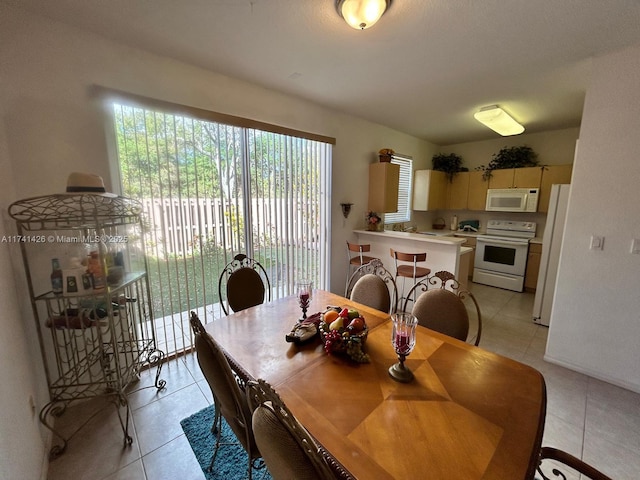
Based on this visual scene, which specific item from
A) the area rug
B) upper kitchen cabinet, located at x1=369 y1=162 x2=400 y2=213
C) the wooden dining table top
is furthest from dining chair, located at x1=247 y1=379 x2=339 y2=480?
upper kitchen cabinet, located at x1=369 y1=162 x2=400 y2=213

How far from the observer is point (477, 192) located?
4871 millimetres

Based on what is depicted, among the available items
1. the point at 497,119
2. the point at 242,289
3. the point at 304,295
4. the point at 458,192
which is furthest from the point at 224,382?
the point at 458,192

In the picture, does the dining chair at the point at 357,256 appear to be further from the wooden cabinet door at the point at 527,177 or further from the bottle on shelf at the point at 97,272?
the wooden cabinet door at the point at 527,177

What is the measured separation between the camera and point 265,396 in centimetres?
76

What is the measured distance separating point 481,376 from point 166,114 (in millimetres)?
2734

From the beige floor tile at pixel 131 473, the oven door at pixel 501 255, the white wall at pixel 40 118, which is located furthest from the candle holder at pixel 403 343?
the oven door at pixel 501 255

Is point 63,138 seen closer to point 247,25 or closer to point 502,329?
point 247,25

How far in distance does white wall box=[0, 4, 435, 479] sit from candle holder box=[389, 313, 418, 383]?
5.29ft

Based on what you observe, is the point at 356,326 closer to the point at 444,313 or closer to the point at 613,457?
the point at 444,313

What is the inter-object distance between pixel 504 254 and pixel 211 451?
4.65 m

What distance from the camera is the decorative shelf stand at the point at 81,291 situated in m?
1.58

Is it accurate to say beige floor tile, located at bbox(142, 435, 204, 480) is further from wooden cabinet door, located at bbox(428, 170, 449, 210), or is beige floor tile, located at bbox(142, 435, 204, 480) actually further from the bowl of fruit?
wooden cabinet door, located at bbox(428, 170, 449, 210)

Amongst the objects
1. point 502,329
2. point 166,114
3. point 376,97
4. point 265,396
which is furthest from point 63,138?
point 502,329

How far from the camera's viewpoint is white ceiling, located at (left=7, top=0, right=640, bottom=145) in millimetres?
1536
